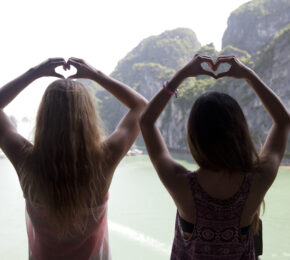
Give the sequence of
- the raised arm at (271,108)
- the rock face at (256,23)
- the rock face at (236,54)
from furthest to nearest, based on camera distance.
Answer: the rock face at (256,23) → the rock face at (236,54) → the raised arm at (271,108)

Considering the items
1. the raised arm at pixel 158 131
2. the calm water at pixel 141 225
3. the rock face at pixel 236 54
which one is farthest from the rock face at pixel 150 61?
the raised arm at pixel 158 131

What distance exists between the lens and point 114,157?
81 cm

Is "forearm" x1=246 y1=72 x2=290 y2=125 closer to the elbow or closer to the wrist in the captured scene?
the elbow

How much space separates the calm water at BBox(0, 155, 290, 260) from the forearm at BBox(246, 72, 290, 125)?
2.74 meters

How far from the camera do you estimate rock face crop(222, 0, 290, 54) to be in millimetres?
27438

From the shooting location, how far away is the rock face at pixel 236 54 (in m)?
18.2

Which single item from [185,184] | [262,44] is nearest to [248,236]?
[185,184]

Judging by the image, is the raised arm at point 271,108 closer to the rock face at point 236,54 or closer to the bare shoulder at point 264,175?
the bare shoulder at point 264,175

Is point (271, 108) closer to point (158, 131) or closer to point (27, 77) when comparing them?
point (158, 131)

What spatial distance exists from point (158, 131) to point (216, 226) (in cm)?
28

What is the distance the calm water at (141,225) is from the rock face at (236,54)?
214 inches

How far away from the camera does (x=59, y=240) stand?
2.61 feet

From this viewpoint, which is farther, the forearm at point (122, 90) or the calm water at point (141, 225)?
the calm water at point (141, 225)

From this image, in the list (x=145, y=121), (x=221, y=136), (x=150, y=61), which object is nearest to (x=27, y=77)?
(x=145, y=121)
